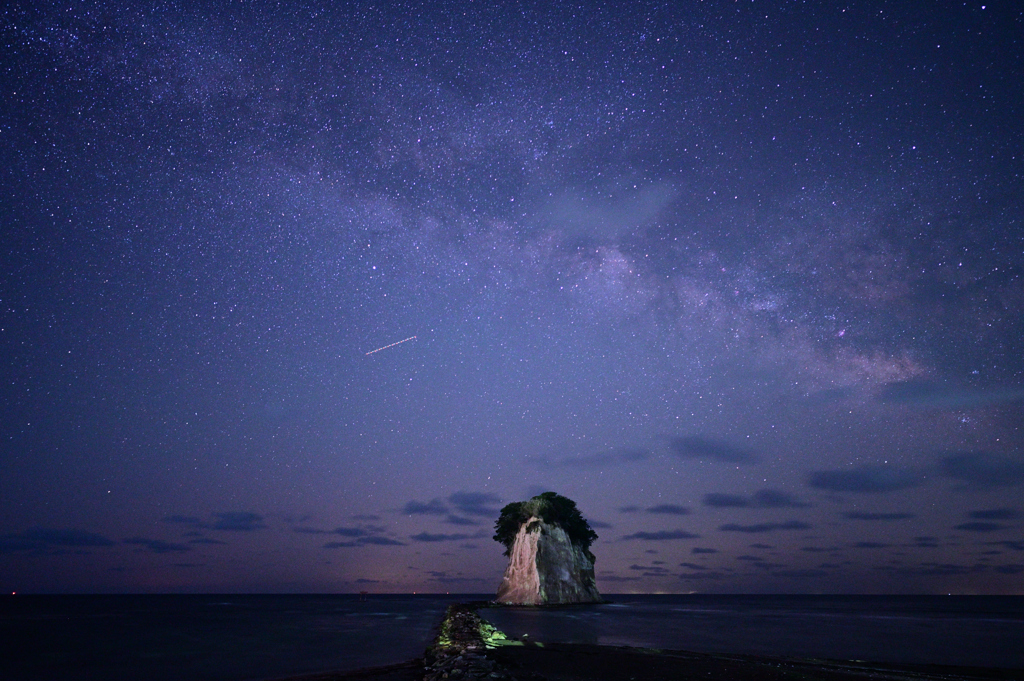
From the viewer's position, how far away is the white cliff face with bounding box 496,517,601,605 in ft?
270

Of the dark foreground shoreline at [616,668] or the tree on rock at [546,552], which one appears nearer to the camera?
the dark foreground shoreline at [616,668]

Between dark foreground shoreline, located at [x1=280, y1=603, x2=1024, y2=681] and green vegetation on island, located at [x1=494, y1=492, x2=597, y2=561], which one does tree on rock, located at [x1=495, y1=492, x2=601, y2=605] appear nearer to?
green vegetation on island, located at [x1=494, y1=492, x2=597, y2=561]

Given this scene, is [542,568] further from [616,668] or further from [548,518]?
[616,668]

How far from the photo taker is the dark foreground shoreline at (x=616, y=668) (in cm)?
1992

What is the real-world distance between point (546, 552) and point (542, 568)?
223cm

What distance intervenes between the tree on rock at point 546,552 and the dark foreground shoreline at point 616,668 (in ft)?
181

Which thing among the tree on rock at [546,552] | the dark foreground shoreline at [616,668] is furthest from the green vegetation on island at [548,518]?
the dark foreground shoreline at [616,668]

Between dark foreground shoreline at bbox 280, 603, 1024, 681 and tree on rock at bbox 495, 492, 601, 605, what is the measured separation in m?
55.1

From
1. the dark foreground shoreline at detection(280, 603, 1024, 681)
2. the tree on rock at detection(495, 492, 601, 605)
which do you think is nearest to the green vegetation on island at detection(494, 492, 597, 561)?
the tree on rock at detection(495, 492, 601, 605)

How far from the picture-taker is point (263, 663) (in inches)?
1293

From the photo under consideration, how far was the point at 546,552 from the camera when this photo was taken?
3273 inches

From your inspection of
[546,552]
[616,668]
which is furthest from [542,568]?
[616,668]

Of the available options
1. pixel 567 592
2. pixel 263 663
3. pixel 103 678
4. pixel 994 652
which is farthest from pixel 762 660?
pixel 567 592

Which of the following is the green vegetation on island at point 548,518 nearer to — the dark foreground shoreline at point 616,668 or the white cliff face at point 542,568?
the white cliff face at point 542,568
